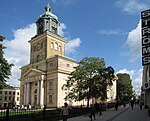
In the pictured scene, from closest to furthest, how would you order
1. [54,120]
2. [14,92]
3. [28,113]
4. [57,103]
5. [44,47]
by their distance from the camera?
[28,113] < [54,120] < [57,103] < [44,47] < [14,92]

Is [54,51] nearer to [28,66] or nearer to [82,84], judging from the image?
[28,66]

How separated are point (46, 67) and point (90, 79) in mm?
26909

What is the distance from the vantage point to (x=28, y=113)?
54.2 ft

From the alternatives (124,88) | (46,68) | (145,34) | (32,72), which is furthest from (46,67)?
(145,34)

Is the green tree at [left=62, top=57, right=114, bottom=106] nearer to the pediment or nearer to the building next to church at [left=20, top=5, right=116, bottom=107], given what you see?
the building next to church at [left=20, top=5, right=116, bottom=107]

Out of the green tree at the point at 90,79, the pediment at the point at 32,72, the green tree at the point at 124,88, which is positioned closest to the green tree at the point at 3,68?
the green tree at the point at 90,79

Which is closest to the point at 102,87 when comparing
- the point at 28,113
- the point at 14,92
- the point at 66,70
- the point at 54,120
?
the point at 54,120

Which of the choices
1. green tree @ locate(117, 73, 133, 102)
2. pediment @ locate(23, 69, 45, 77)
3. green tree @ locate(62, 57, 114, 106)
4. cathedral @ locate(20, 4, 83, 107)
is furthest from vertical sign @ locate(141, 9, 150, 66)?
green tree @ locate(117, 73, 133, 102)

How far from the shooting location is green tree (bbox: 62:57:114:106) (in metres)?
33.6

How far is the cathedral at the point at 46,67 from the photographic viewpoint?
55531 millimetres

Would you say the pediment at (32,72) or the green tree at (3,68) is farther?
the pediment at (32,72)

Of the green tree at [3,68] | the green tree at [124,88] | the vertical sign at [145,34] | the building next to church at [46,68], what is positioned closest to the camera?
the vertical sign at [145,34]

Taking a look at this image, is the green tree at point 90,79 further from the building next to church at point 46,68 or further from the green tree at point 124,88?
the green tree at point 124,88

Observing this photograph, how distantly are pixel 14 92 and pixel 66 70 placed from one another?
54.0 meters
